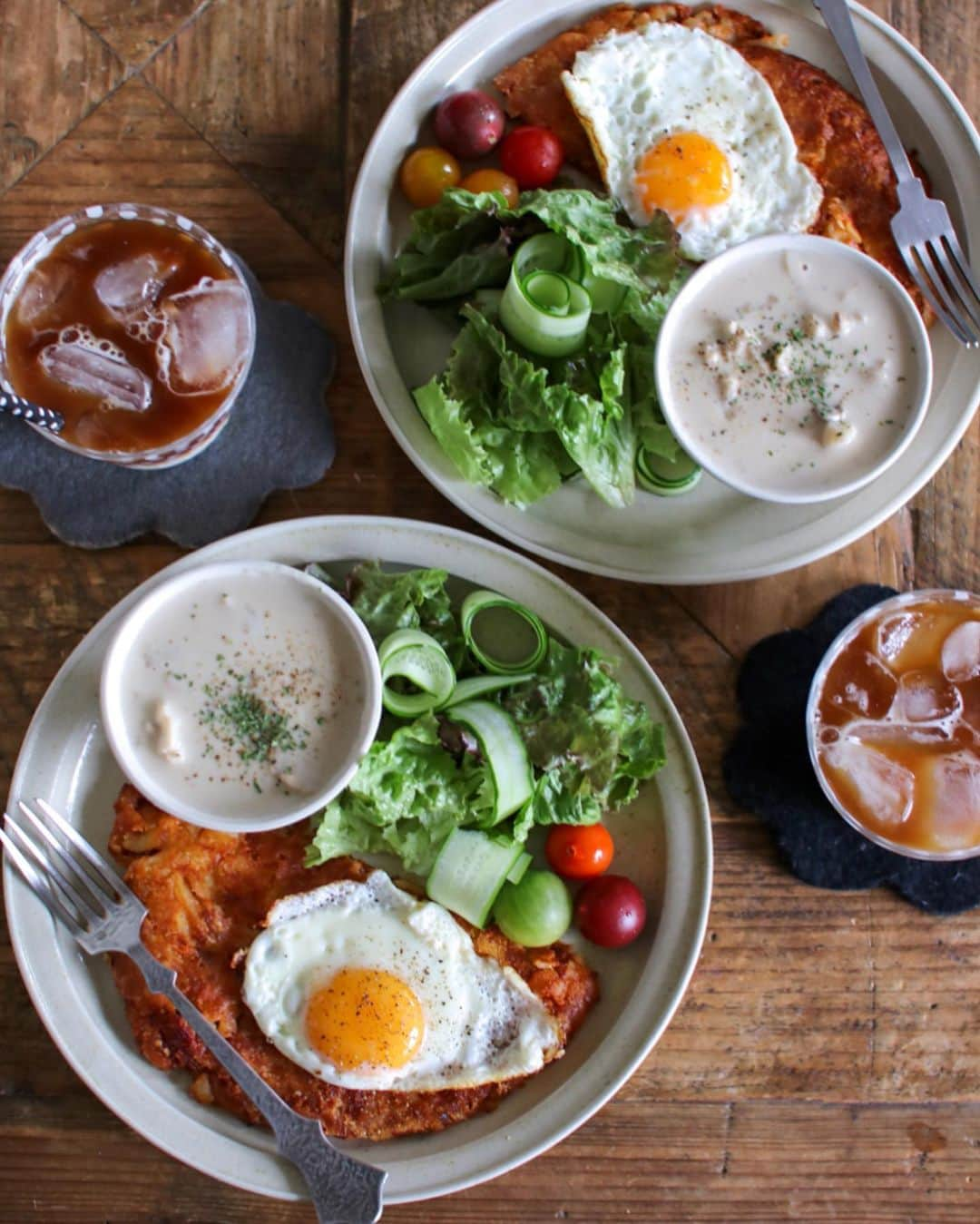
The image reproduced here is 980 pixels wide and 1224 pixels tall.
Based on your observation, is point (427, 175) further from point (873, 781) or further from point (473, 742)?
point (873, 781)

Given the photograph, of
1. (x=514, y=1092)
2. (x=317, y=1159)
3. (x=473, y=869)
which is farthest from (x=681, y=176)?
(x=317, y=1159)

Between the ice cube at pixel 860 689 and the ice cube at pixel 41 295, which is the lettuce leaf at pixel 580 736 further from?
the ice cube at pixel 41 295

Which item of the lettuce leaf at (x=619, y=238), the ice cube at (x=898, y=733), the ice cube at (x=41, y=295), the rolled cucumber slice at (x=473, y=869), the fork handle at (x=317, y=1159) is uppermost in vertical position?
the lettuce leaf at (x=619, y=238)

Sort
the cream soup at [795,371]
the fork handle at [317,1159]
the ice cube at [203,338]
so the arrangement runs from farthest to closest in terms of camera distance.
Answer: the ice cube at [203,338] < the fork handle at [317,1159] < the cream soup at [795,371]

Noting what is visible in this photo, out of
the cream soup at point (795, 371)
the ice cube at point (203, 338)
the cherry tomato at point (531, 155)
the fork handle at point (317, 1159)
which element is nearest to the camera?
the cream soup at point (795, 371)

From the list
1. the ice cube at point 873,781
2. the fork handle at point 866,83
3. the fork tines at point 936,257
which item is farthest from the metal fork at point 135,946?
the fork handle at point 866,83

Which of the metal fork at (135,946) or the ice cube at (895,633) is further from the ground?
the ice cube at (895,633)

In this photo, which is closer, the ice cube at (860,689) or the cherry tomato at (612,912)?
the cherry tomato at (612,912)

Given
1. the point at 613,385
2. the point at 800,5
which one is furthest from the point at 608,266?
the point at 800,5
